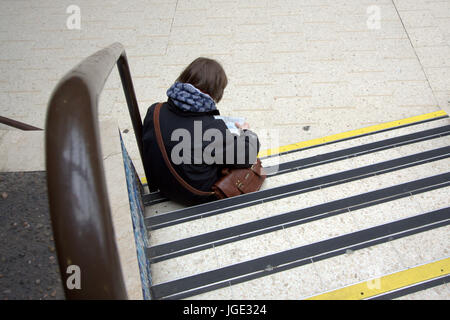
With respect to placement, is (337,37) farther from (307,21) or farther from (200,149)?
(200,149)

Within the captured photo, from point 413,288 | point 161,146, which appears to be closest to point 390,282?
point 413,288

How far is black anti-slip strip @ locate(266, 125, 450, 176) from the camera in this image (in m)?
2.54

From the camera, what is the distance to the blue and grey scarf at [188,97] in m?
1.76

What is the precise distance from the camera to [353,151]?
261 cm

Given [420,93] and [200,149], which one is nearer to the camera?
[200,149]

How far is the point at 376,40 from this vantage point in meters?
4.14

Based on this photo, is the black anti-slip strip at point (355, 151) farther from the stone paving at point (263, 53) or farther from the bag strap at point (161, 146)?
the bag strap at point (161, 146)

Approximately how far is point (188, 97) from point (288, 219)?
0.91 meters

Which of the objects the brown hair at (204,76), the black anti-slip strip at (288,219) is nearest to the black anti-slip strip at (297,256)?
the black anti-slip strip at (288,219)

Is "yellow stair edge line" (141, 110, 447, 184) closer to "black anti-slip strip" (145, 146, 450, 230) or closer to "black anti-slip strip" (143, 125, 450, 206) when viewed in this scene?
"black anti-slip strip" (143, 125, 450, 206)

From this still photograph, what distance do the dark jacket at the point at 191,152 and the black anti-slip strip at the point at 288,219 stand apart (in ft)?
1.01

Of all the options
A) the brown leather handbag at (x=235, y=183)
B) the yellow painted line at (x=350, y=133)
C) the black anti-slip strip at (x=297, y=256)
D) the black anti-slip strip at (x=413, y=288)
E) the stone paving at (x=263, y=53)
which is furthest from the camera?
the stone paving at (x=263, y=53)

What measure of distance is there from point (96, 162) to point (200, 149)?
1.18 metres

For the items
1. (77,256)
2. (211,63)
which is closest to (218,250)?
(211,63)
